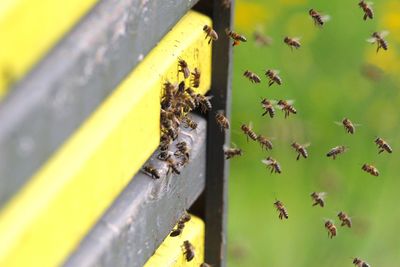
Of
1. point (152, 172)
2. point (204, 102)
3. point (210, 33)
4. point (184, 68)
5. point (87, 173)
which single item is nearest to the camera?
point (87, 173)

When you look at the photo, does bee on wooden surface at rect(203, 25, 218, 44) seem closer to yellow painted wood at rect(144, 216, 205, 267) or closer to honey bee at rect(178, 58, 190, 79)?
honey bee at rect(178, 58, 190, 79)

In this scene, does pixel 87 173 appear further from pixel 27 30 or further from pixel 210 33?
pixel 210 33

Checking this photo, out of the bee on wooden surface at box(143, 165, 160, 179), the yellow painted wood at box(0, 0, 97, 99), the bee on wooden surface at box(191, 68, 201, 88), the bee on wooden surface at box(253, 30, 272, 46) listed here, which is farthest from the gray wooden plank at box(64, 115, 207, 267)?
the bee on wooden surface at box(253, 30, 272, 46)

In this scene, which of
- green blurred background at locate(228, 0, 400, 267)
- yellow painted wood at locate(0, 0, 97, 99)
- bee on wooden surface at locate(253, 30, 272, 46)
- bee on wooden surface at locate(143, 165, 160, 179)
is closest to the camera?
yellow painted wood at locate(0, 0, 97, 99)

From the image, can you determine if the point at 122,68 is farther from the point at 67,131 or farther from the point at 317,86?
the point at 317,86

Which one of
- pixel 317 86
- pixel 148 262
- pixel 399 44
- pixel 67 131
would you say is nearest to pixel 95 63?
pixel 67 131

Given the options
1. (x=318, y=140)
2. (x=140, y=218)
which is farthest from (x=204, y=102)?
(x=318, y=140)
